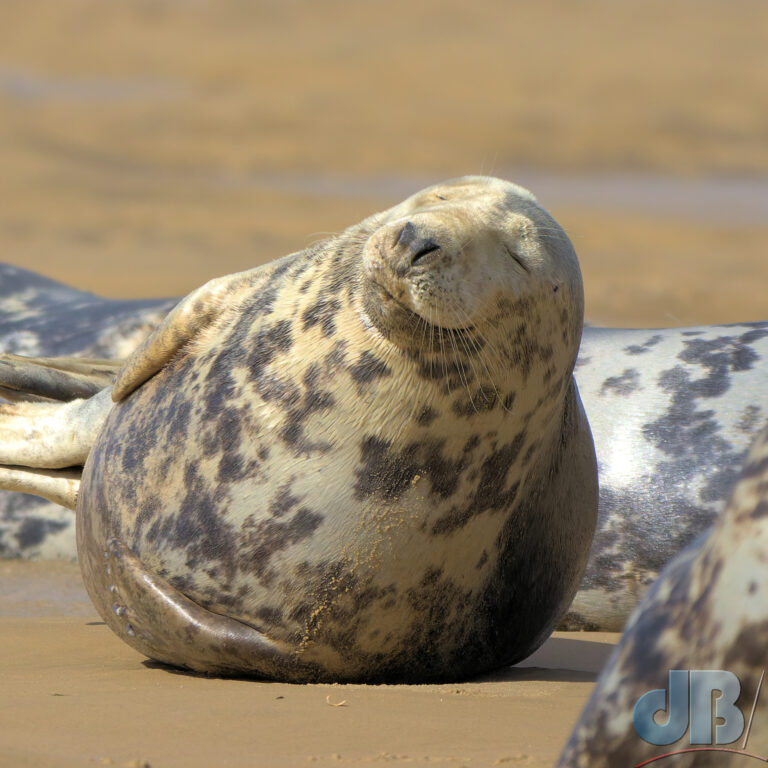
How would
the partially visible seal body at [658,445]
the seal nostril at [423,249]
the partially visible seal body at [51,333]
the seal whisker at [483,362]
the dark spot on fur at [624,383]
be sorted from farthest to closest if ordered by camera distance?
the partially visible seal body at [51,333]
the dark spot on fur at [624,383]
the partially visible seal body at [658,445]
the seal whisker at [483,362]
the seal nostril at [423,249]

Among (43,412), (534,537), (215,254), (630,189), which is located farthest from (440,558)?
(630,189)

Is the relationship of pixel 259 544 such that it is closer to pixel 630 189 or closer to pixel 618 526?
pixel 618 526

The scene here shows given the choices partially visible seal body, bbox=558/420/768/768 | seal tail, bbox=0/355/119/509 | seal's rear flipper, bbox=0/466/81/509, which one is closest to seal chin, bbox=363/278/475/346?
partially visible seal body, bbox=558/420/768/768

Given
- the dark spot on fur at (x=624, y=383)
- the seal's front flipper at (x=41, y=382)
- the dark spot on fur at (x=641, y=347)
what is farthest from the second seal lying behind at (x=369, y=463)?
the dark spot on fur at (x=641, y=347)

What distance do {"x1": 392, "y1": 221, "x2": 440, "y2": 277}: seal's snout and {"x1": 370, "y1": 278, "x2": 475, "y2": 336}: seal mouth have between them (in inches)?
3.6

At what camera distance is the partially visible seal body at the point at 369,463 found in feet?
9.44

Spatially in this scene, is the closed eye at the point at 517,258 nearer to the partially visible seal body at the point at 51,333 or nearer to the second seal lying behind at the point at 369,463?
the second seal lying behind at the point at 369,463

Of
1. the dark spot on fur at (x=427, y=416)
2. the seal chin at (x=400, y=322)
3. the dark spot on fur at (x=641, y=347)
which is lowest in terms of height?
the dark spot on fur at (x=641, y=347)

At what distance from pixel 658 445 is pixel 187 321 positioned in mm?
1835

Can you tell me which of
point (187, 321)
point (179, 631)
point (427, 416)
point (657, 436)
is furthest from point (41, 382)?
point (657, 436)

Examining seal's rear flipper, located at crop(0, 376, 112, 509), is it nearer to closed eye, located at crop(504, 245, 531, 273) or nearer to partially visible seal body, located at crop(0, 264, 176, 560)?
partially visible seal body, located at crop(0, 264, 176, 560)

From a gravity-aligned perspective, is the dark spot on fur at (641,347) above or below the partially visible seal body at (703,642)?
below

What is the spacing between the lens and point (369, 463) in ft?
9.68

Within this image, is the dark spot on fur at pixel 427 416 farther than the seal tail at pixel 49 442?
No
